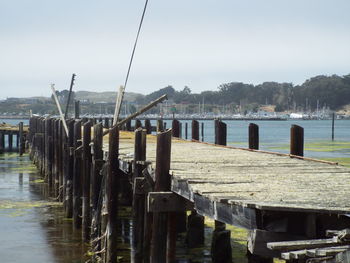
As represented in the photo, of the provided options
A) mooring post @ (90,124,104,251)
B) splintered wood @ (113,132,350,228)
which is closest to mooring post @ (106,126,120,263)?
splintered wood @ (113,132,350,228)

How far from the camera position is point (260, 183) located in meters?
8.70

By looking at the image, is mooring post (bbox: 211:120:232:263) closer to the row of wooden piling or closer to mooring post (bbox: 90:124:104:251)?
the row of wooden piling

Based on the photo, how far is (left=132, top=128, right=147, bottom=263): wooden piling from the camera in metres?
11.5

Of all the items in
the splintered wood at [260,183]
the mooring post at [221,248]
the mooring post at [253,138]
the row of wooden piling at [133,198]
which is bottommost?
the mooring post at [221,248]

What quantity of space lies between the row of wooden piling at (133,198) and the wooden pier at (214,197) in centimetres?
2

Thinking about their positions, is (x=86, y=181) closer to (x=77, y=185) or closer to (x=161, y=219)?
(x=77, y=185)

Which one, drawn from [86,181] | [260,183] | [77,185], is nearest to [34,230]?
[77,185]

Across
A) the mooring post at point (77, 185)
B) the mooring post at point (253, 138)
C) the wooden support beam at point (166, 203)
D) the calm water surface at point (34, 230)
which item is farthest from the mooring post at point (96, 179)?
the wooden support beam at point (166, 203)

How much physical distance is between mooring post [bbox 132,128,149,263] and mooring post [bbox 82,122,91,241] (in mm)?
4628

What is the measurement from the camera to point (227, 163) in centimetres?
1180

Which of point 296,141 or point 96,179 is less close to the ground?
point 296,141

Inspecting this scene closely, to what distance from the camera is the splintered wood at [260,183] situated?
672cm

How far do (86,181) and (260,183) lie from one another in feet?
28.8

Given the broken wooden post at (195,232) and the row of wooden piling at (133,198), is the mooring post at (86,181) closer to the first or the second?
the row of wooden piling at (133,198)
